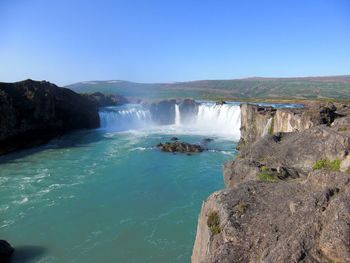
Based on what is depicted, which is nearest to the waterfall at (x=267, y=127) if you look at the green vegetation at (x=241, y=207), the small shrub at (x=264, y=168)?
the small shrub at (x=264, y=168)

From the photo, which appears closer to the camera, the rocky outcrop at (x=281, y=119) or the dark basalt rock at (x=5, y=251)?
the dark basalt rock at (x=5, y=251)

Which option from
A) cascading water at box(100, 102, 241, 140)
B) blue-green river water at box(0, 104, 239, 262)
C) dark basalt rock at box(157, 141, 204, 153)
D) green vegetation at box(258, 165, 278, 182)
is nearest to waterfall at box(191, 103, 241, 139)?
cascading water at box(100, 102, 241, 140)

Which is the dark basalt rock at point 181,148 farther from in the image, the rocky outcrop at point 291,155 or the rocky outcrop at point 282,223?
the rocky outcrop at point 282,223

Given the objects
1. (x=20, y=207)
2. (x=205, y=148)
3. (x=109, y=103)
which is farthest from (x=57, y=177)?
(x=109, y=103)

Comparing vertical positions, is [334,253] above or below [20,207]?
above

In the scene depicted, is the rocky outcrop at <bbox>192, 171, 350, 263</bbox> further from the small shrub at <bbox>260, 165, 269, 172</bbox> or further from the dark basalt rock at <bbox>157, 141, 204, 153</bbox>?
the dark basalt rock at <bbox>157, 141, 204, 153</bbox>

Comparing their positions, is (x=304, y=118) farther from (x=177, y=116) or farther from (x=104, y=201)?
(x=177, y=116)

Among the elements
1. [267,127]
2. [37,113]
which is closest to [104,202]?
[267,127]

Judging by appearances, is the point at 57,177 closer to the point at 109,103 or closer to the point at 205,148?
the point at 205,148
